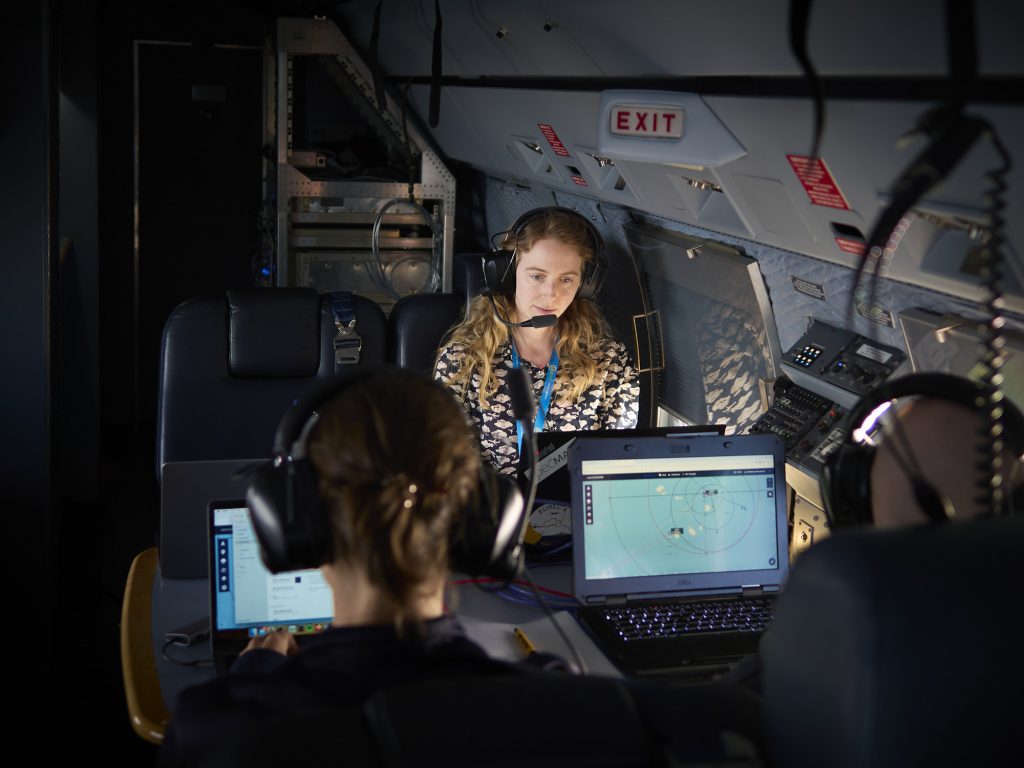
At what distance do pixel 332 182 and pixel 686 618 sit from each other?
3.69 m

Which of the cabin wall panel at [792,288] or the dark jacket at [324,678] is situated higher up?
the cabin wall panel at [792,288]

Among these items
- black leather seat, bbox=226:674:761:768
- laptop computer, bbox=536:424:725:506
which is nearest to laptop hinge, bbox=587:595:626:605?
laptop computer, bbox=536:424:725:506

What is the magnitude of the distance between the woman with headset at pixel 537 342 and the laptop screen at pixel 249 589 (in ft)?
3.62

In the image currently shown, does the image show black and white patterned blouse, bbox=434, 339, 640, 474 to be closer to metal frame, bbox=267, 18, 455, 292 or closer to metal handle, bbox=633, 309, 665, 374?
metal handle, bbox=633, 309, 665, 374

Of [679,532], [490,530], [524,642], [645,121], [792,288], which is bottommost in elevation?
[524,642]

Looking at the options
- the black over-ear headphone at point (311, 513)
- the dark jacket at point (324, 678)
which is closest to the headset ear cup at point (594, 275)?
the black over-ear headphone at point (311, 513)

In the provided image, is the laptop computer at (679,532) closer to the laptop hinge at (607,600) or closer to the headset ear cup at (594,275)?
the laptop hinge at (607,600)

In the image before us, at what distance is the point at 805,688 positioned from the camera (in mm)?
880

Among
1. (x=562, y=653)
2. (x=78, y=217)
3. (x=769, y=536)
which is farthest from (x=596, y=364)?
(x=78, y=217)

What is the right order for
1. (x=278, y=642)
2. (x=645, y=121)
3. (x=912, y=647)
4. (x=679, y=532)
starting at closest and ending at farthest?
(x=912, y=647) → (x=278, y=642) → (x=679, y=532) → (x=645, y=121)

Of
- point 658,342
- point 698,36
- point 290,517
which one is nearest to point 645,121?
point 698,36

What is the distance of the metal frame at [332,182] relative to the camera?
512 cm

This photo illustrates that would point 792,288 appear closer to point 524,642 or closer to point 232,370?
point 524,642

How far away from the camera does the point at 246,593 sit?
6.36ft
